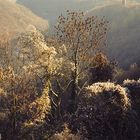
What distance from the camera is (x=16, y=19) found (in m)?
163

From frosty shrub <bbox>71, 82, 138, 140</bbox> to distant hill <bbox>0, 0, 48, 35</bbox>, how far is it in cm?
11947

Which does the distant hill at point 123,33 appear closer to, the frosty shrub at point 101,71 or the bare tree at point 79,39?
the frosty shrub at point 101,71

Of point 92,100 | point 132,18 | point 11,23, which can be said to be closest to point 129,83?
point 92,100

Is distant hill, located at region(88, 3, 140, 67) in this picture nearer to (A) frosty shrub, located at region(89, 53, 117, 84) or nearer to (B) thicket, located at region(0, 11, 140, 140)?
(A) frosty shrub, located at region(89, 53, 117, 84)

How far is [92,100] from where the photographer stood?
3150 cm

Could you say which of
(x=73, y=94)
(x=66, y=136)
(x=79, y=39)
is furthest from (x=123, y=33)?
(x=66, y=136)

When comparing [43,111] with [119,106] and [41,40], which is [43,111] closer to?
[41,40]

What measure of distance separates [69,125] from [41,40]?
812cm

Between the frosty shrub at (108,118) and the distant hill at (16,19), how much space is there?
4704 inches

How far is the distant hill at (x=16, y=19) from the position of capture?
154212 mm

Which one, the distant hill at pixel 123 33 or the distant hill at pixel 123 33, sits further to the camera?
the distant hill at pixel 123 33

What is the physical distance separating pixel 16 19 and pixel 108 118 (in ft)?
446

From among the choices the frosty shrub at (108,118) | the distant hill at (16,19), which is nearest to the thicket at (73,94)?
the frosty shrub at (108,118)

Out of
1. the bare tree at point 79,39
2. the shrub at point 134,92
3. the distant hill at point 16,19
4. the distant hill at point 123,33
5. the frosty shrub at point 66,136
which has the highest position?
the distant hill at point 16,19
